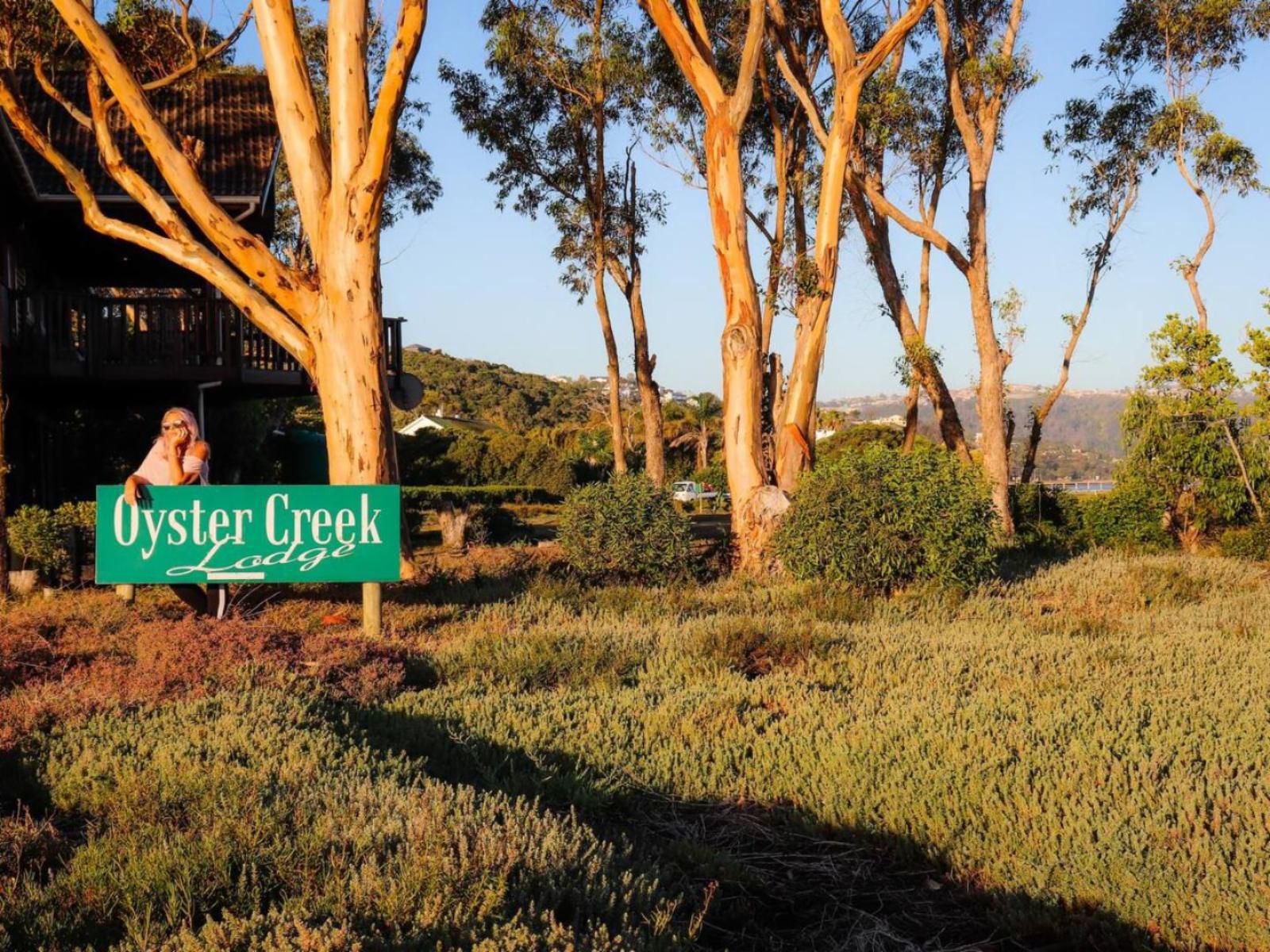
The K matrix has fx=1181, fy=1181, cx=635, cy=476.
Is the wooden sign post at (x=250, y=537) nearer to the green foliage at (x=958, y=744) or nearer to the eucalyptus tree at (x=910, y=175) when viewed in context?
the green foliage at (x=958, y=744)

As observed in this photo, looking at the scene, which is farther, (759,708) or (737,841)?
(759,708)

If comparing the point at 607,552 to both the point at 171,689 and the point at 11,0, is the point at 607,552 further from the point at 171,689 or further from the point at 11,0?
the point at 11,0

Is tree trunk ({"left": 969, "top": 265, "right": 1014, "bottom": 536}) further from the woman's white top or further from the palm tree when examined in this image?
the palm tree

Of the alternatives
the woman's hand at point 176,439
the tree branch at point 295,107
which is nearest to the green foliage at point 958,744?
the woman's hand at point 176,439

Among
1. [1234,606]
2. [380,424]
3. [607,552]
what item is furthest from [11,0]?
[1234,606]

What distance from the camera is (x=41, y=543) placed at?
13.4m

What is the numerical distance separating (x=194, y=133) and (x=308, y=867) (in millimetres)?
20333

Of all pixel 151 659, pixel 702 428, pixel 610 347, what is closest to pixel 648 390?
pixel 610 347

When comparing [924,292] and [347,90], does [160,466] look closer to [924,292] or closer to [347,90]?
[347,90]

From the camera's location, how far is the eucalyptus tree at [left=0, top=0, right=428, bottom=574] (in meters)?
12.6

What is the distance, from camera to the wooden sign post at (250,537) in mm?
9828

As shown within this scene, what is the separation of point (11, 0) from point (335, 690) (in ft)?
40.6

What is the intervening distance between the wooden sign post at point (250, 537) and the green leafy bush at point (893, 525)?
4.78 m

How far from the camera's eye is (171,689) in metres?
7.08
